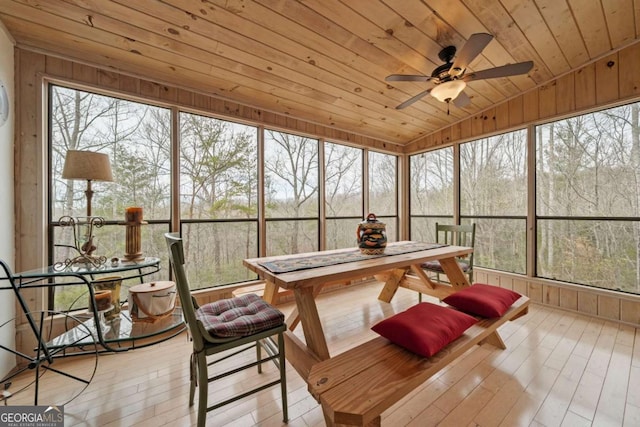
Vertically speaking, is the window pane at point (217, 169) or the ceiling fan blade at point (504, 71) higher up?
the ceiling fan blade at point (504, 71)

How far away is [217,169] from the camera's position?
2.94 meters

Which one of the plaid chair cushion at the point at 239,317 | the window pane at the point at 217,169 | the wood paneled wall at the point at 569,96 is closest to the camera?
the plaid chair cushion at the point at 239,317

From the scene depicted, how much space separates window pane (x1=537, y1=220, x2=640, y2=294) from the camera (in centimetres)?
264

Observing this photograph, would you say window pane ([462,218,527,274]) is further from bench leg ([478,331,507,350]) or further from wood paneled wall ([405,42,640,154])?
bench leg ([478,331,507,350])

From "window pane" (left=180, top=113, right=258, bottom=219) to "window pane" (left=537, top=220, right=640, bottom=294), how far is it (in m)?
3.64

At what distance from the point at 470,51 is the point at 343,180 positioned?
247 cm

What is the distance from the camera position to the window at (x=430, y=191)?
4.20 metres

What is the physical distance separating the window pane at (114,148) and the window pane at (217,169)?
0.18 m

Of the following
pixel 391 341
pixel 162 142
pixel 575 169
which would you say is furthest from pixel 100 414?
pixel 575 169

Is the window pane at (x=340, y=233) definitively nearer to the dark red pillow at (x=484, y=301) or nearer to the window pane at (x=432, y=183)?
the window pane at (x=432, y=183)

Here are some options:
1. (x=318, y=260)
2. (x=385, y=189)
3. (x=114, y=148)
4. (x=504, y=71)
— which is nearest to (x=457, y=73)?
(x=504, y=71)

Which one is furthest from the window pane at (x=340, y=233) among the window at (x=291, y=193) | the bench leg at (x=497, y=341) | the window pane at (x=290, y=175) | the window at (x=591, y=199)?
the window at (x=591, y=199)

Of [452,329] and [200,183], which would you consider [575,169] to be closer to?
[452,329]

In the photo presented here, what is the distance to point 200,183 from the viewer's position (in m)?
2.84
